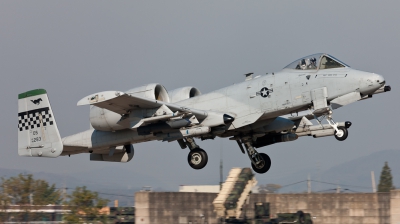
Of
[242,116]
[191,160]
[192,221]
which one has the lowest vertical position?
[192,221]

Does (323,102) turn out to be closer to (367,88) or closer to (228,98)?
(367,88)

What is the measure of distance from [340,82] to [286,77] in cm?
185

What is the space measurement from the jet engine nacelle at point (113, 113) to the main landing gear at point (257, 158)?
391 centimetres

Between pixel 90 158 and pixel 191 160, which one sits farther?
pixel 90 158

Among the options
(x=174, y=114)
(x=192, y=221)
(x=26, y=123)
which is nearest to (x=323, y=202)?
(x=192, y=221)

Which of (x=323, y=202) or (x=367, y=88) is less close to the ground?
(x=367, y=88)

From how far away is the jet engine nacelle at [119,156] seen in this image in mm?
24625

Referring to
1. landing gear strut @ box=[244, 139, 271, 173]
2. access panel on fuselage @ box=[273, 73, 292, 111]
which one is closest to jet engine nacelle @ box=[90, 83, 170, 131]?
landing gear strut @ box=[244, 139, 271, 173]

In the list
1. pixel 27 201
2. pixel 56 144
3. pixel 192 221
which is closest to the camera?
pixel 56 144

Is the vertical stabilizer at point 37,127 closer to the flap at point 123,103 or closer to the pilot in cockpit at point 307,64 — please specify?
the flap at point 123,103

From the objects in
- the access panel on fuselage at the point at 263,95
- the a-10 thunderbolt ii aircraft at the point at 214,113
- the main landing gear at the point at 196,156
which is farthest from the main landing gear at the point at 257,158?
the access panel on fuselage at the point at 263,95

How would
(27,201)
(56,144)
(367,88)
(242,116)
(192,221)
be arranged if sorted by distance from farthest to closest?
(27,201)
(192,221)
(56,144)
(242,116)
(367,88)

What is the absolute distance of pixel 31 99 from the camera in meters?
23.8

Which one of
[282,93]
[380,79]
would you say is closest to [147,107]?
[282,93]
